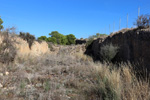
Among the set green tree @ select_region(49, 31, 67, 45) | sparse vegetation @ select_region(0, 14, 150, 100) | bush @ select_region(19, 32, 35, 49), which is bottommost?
sparse vegetation @ select_region(0, 14, 150, 100)

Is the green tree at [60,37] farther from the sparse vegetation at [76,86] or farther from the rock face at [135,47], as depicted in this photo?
the sparse vegetation at [76,86]

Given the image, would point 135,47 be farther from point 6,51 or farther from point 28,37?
point 28,37

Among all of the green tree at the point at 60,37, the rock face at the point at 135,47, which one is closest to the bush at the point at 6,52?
the rock face at the point at 135,47

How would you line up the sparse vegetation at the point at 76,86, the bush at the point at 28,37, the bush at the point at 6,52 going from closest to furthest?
the sparse vegetation at the point at 76,86
the bush at the point at 6,52
the bush at the point at 28,37

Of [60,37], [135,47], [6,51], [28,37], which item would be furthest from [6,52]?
[60,37]

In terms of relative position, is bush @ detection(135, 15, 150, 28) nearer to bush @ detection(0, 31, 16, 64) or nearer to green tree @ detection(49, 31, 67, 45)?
bush @ detection(0, 31, 16, 64)

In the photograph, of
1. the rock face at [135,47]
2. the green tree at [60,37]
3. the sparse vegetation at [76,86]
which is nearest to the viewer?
the sparse vegetation at [76,86]

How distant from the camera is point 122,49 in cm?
1052

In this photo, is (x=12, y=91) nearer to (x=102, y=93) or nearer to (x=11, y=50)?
(x=102, y=93)

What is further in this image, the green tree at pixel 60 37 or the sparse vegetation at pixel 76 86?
the green tree at pixel 60 37

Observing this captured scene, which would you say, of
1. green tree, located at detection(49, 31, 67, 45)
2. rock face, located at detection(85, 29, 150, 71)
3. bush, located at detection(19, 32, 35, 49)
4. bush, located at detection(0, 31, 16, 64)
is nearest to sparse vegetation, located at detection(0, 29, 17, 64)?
bush, located at detection(0, 31, 16, 64)

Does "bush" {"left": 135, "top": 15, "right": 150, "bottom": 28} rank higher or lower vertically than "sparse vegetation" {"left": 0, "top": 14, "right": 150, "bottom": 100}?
higher

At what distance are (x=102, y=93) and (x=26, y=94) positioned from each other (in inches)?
90.5

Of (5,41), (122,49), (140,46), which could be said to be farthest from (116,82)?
(5,41)
